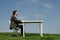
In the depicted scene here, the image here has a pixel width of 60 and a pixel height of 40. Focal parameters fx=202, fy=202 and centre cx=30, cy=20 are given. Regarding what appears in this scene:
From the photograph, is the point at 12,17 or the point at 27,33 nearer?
the point at 12,17

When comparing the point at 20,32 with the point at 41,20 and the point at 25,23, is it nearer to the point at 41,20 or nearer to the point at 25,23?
the point at 25,23

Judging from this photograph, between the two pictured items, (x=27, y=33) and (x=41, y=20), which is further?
(x=27, y=33)

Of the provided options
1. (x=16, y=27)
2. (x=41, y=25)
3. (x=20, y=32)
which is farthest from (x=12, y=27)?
(x=41, y=25)

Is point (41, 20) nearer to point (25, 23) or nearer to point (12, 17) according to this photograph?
point (25, 23)

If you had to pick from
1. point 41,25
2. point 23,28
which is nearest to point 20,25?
point 23,28

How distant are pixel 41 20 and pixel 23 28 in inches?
44.3

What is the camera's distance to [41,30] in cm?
1175

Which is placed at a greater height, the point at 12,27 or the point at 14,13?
the point at 14,13

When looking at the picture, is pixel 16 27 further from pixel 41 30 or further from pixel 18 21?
pixel 41 30

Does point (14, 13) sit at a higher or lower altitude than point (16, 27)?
higher

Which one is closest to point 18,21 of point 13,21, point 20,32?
point 13,21

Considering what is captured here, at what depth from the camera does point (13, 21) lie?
11328mm

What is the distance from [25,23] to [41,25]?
0.94m

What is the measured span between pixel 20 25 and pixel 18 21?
0.46 metres
